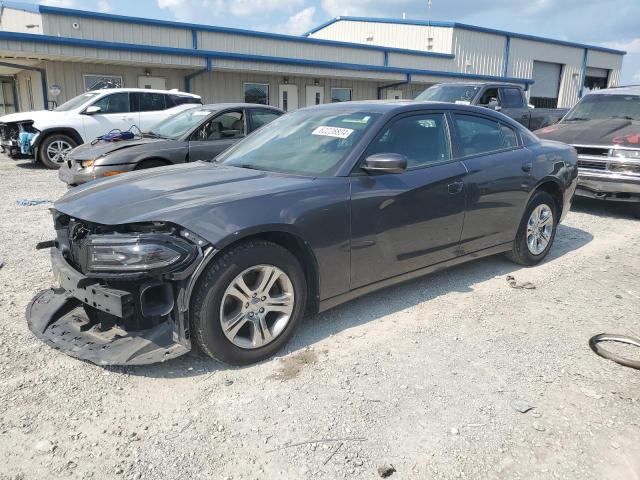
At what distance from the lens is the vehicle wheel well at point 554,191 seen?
5297 millimetres

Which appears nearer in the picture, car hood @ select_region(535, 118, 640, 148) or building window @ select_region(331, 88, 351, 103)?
car hood @ select_region(535, 118, 640, 148)

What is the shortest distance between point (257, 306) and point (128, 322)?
75cm

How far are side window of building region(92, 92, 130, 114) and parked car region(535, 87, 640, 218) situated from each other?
902cm

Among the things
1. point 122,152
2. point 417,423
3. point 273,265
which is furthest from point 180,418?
point 122,152

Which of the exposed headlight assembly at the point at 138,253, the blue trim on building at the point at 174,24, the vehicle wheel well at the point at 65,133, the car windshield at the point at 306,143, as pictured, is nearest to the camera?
the exposed headlight assembly at the point at 138,253

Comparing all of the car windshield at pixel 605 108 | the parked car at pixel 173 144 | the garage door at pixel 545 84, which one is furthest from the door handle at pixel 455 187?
the garage door at pixel 545 84

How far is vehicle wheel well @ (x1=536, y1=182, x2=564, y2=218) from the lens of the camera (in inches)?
209

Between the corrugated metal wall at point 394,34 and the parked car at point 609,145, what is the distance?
20271 millimetres

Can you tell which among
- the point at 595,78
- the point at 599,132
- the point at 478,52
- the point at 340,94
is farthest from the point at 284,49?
the point at 595,78

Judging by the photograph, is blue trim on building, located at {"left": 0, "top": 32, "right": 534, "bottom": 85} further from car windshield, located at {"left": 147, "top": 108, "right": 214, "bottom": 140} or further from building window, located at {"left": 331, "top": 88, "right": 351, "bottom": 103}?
car windshield, located at {"left": 147, "top": 108, "right": 214, "bottom": 140}

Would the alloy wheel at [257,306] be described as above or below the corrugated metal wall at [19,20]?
below

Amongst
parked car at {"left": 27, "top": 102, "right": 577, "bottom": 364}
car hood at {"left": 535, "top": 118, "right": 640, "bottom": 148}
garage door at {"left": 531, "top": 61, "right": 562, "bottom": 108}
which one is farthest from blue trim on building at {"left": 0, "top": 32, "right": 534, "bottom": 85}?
parked car at {"left": 27, "top": 102, "right": 577, "bottom": 364}

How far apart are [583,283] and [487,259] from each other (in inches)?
39.1

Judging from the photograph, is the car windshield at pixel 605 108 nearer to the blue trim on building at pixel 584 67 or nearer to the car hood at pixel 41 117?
the car hood at pixel 41 117
